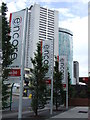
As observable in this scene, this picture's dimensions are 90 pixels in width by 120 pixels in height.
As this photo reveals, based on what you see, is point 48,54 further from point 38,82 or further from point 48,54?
point 38,82

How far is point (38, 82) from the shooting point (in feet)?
47.2

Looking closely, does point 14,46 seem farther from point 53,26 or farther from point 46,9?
point 46,9

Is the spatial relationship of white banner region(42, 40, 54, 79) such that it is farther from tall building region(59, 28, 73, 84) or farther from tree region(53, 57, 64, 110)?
tall building region(59, 28, 73, 84)

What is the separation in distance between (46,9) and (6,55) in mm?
147192

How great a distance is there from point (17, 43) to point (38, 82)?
5368 mm

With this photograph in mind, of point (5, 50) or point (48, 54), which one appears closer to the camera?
point (5, 50)

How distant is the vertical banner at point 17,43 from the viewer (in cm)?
965

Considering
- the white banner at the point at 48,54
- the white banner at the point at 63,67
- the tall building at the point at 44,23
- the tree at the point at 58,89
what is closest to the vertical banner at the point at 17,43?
the white banner at the point at 48,54

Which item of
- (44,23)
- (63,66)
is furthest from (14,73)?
(44,23)

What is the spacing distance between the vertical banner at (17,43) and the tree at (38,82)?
4.55 metres

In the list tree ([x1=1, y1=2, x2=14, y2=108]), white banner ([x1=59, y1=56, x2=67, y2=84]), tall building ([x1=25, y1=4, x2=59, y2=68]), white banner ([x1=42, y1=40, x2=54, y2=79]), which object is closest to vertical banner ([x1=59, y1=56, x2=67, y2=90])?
white banner ([x1=59, y1=56, x2=67, y2=84])

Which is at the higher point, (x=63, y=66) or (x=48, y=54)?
(x=48, y=54)

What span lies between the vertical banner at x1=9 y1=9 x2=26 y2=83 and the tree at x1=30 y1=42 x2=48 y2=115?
179 inches

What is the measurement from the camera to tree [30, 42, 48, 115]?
14141mm
